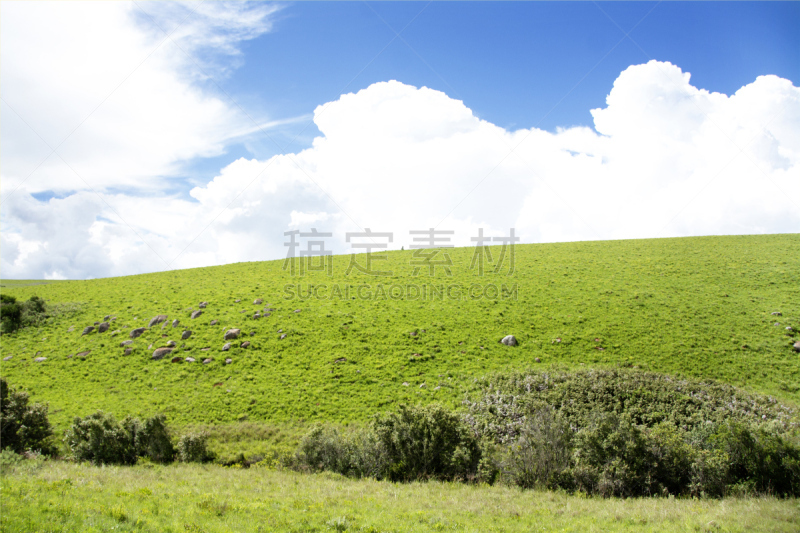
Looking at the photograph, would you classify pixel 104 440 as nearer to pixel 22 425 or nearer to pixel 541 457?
pixel 22 425

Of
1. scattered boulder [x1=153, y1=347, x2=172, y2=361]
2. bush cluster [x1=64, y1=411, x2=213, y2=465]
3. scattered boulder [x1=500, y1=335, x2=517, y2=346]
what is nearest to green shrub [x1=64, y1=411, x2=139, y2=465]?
bush cluster [x1=64, y1=411, x2=213, y2=465]

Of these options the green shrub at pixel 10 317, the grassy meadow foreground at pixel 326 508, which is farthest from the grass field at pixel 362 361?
the green shrub at pixel 10 317

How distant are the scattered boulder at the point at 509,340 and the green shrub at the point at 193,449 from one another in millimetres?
24950

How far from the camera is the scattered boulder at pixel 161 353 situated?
35000 millimetres

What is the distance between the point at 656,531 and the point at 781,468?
31.4 feet

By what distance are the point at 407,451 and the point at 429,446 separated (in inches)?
54.6

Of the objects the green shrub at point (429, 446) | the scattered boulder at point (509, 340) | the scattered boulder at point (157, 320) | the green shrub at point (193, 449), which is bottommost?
the green shrub at point (193, 449)

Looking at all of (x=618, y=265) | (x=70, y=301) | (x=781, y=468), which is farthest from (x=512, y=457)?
(x=70, y=301)

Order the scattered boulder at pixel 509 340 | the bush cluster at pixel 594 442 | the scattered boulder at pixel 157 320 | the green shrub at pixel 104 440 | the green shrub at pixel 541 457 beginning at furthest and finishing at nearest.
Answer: the scattered boulder at pixel 157 320
the scattered boulder at pixel 509 340
the green shrub at pixel 104 440
the green shrub at pixel 541 457
the bush cluster at pixel 594 442

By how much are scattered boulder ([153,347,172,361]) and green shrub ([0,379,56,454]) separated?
418 inches

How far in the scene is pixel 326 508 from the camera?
1385cm

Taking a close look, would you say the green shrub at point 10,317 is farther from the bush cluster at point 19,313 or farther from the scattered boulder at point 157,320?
the scattered boulder at point 157,320

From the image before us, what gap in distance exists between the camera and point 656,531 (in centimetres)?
Result: 1221

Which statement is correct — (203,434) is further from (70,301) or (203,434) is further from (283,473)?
(70,301)
